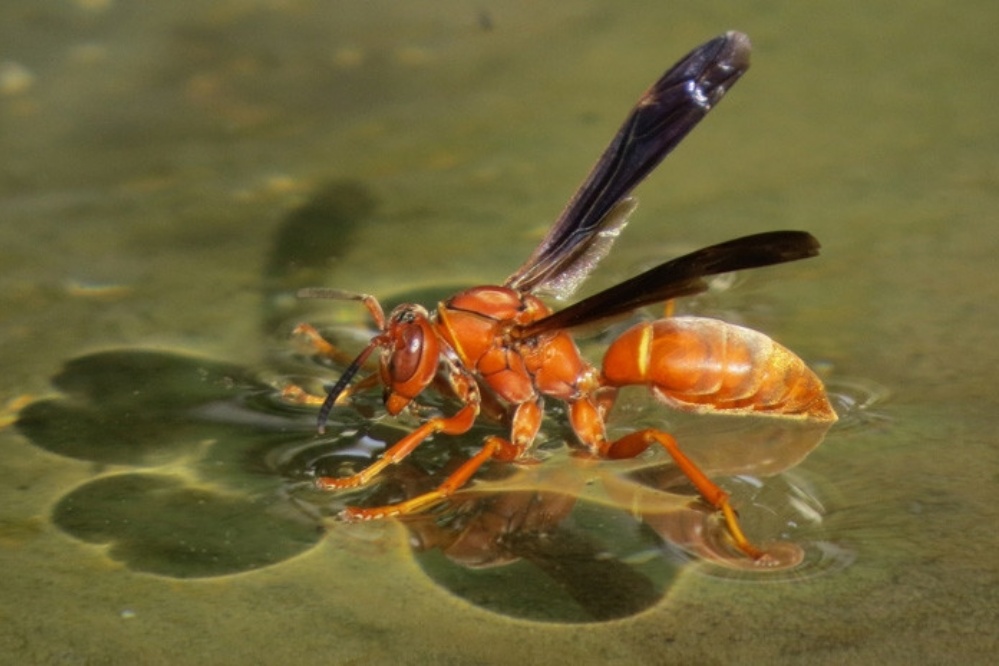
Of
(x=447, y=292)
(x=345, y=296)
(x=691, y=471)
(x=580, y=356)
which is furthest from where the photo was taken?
(x=447, y=292)

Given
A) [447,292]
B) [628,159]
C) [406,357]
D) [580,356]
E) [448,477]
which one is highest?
[628,159]

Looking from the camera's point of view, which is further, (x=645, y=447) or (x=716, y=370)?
(x=716, y=370)

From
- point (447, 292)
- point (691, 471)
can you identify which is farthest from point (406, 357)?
point (447, 292)

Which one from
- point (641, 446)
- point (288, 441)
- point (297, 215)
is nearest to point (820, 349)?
point (641, 446)

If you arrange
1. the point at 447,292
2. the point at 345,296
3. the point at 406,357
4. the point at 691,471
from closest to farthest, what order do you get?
the point at 691,471 → the point at 406,357 → the point at 345,296 → the point at 447,292

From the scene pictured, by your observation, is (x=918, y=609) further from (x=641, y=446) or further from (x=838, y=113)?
(x=838, y=113)

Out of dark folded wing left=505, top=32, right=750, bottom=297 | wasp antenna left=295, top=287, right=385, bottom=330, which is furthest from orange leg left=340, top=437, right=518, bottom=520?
dark folded wing left=505, top=32, right=750, bottom=297

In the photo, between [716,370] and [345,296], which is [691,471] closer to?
[716,370]
